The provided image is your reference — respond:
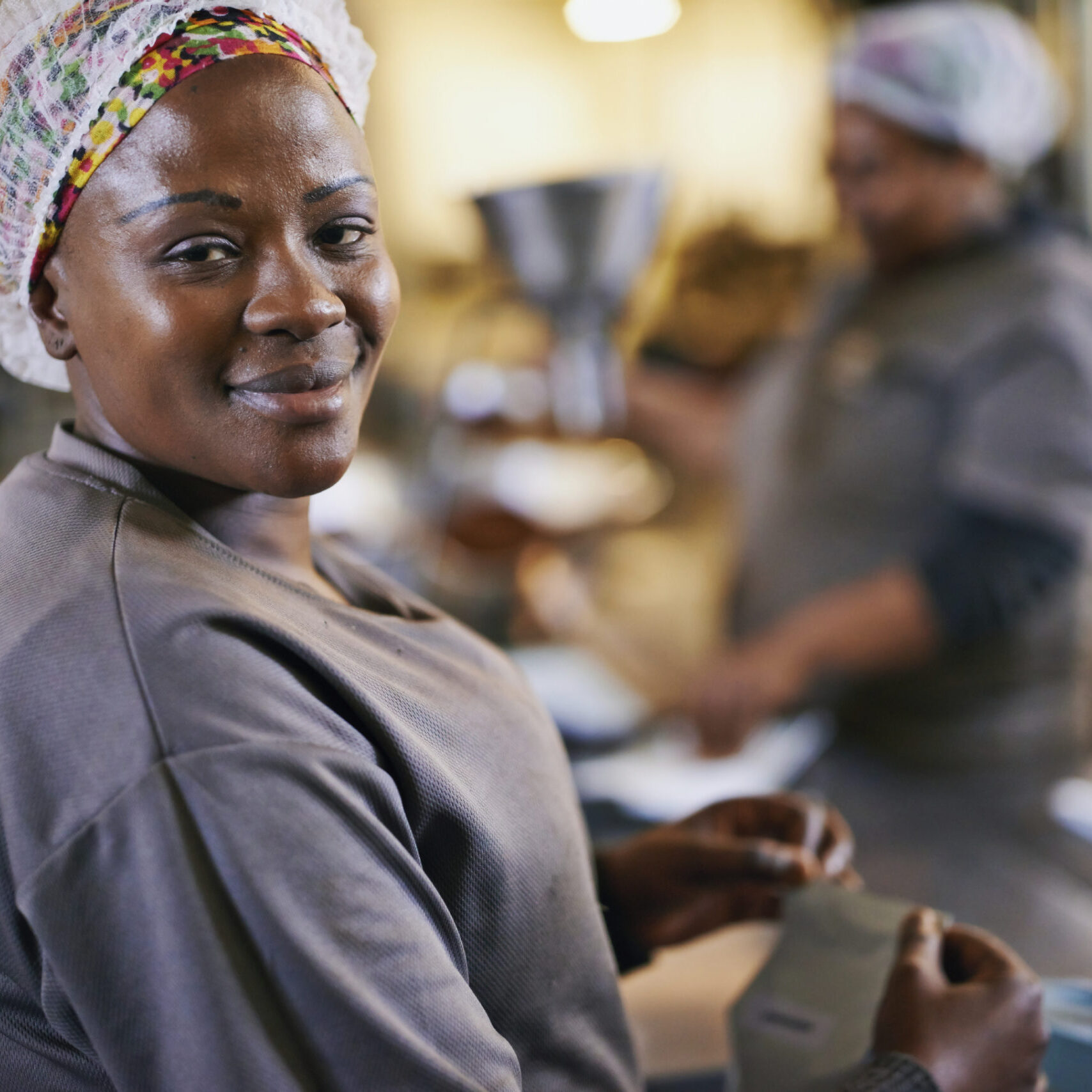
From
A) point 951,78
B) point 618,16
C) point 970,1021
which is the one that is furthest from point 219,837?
point 618,16

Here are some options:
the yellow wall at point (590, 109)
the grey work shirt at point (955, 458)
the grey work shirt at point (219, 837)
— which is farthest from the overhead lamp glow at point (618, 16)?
the grey work shirt at point (219, 837)

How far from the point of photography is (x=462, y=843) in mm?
583

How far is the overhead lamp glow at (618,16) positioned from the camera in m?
1.97

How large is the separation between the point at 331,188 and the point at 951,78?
1464mm

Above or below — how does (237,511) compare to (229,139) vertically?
below

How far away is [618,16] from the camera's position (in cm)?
199

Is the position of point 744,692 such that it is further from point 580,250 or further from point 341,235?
point 341,235

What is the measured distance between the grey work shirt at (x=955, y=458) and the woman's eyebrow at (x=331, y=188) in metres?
1.25

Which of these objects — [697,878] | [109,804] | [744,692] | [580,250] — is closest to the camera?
[109,804]

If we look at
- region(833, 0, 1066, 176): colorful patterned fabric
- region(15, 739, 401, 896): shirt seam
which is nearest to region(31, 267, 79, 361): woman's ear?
region(15, 739, 401, 896): shirt seam

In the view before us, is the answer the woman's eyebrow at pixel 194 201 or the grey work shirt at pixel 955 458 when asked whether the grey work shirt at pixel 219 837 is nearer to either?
the woman's eyebrow at pixel 194 201

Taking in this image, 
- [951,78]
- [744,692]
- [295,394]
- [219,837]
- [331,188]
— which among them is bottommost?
[744,692]

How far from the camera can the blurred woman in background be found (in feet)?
5.30

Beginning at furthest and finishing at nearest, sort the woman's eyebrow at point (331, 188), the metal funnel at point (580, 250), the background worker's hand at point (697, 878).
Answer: the metal funnel at point (580, 250)
the background worker's hand at point (697, 878)
the woman's eyebrow at point (331, 188)
